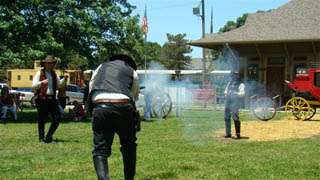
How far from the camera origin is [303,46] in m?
31.4

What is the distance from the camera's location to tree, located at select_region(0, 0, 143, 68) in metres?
20.7

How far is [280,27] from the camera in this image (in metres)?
32.4

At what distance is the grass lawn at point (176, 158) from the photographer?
8648 millimetres

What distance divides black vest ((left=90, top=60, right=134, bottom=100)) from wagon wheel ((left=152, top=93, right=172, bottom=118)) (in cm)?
1510

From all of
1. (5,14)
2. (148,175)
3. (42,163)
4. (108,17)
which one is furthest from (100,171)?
(108,17)

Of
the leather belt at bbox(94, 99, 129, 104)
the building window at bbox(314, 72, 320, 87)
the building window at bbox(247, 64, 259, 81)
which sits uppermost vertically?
the building window at bbox(247, 64, 259, 81)

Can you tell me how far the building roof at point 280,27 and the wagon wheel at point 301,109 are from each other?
8.13m

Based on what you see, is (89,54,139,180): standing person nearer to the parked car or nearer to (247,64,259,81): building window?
(247,64,259,81): building window

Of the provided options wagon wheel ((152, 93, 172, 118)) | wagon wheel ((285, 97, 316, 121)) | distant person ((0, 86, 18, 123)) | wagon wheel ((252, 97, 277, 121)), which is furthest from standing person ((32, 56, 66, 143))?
wagon wheel ((285, 97, 316, 121))

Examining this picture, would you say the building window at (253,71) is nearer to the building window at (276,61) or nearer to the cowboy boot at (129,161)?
the building window at (276,61)

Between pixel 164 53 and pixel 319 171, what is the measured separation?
192 ft

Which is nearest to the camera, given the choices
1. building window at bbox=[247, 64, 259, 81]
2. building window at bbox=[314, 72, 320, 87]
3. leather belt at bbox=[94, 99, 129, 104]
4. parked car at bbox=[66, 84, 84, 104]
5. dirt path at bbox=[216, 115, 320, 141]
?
leather belt at bbox=[94, 99, 129, 104]

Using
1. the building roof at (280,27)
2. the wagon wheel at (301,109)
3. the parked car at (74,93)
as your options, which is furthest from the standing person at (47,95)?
the parked car at (74,93)

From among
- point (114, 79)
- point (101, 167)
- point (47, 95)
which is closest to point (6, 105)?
point (47, 95)
